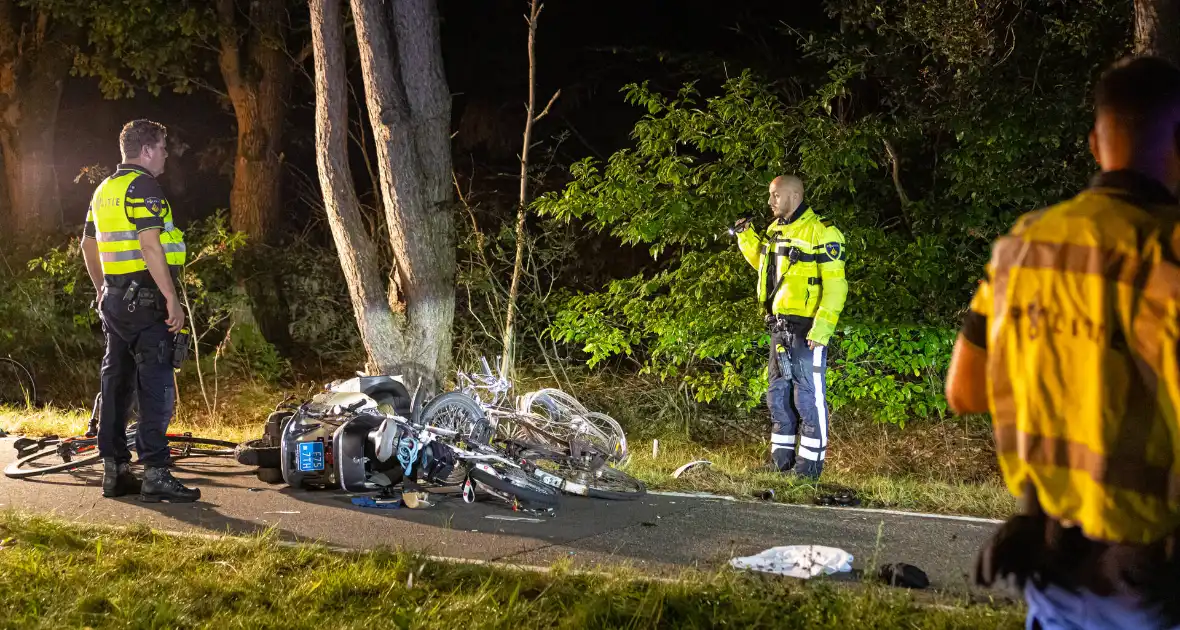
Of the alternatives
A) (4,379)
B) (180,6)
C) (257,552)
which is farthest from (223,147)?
(257,552)

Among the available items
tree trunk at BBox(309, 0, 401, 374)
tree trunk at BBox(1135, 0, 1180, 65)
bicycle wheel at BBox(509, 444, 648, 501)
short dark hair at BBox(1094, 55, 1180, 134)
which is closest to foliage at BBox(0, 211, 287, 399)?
tree trunk at BBox(309, 0, 401, 374)

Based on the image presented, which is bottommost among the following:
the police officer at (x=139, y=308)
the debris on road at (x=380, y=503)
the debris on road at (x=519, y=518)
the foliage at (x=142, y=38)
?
the debris on road at (x=519, y=518)

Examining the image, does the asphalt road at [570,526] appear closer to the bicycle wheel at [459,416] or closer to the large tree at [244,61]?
the bicycle wheel at [459,416]

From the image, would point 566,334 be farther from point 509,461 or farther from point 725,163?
point 509,461

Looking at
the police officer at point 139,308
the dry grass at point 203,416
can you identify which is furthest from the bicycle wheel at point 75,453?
the dry grass at point 203,416

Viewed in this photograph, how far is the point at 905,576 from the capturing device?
15.2 feet

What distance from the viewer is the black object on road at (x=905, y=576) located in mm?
4625

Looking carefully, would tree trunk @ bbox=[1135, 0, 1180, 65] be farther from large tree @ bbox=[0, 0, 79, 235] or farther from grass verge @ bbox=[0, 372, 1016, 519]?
large tree @ bbox=[0, 0, 79, 235]

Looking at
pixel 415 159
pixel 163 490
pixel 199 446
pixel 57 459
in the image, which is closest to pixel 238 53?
pixel 415 159

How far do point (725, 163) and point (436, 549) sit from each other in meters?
5.17

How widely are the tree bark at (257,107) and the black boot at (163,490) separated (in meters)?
8.31

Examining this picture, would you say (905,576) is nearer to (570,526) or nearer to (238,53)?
(570,526)

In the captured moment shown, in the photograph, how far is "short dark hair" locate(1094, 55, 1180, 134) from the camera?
7.14ft

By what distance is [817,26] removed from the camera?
13.3m
